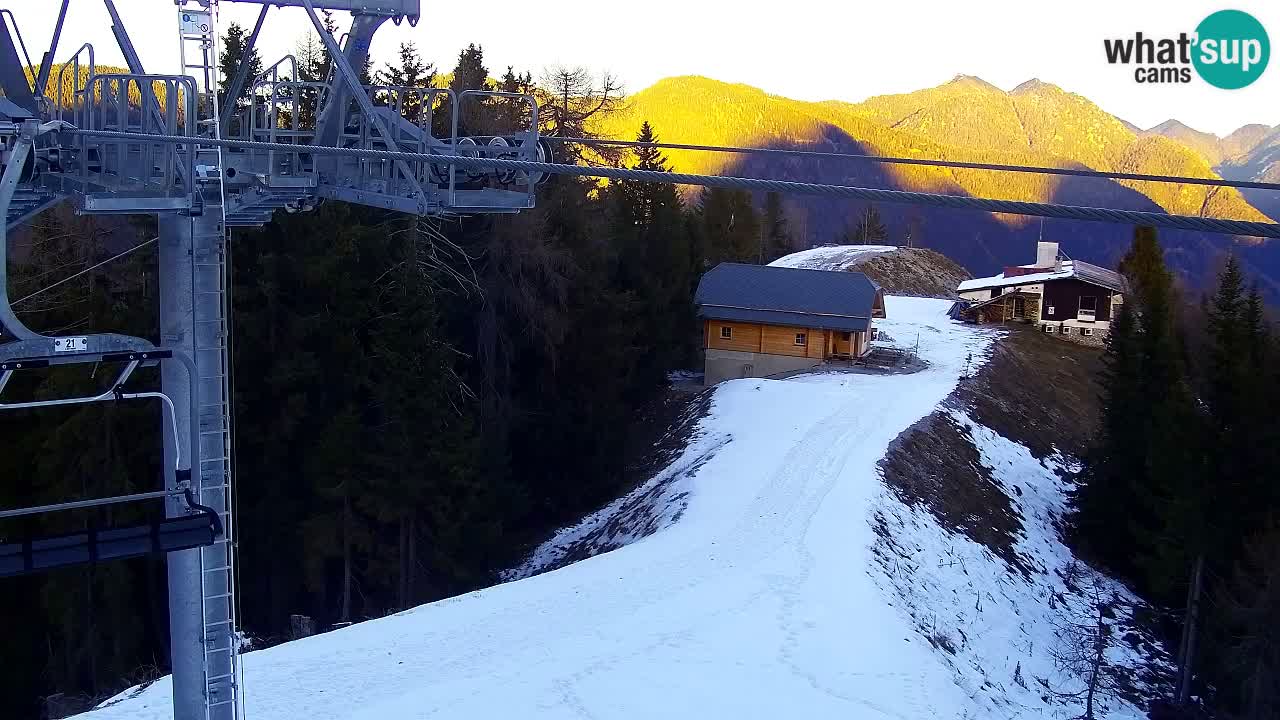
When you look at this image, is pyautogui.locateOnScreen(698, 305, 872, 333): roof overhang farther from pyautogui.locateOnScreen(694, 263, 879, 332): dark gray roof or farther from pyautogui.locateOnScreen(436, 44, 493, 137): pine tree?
pyautogui.locateOnScreen(436, 44, 493, 137): pine tree

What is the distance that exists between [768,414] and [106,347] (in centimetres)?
2538

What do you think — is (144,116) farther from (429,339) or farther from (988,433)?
(988,433)

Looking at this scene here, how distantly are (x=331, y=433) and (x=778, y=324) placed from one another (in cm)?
1910

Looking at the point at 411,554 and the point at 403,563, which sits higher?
the point at 411,554

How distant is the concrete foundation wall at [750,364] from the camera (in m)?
41.8

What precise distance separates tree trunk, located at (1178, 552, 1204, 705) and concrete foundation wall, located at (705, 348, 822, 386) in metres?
18.9

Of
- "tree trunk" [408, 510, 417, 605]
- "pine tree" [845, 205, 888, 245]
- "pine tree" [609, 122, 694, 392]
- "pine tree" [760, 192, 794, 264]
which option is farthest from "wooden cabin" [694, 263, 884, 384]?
"pine tree" [845, 205, 888, 245]

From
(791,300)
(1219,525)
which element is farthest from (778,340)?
(1219,525)

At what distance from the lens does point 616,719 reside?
543 inches

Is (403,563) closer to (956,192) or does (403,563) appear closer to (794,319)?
(794,319)

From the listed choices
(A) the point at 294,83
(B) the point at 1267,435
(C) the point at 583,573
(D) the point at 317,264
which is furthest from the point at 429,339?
(B) the point at 1267,435

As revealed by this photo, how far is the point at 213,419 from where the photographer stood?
1044 cm

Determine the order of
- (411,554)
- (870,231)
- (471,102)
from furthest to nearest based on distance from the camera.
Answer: (870,231)
(471,102)
(411,554)

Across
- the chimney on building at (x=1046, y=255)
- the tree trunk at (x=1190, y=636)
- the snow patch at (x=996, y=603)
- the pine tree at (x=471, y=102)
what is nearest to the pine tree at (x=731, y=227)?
the chimney on building at (x=1046, y=255)
